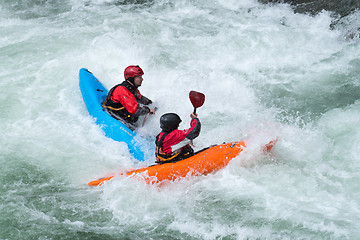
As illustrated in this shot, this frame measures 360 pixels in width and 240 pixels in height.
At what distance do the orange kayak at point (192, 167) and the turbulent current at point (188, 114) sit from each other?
0.31ft

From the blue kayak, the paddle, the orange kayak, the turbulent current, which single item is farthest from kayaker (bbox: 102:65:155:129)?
the orange kayak

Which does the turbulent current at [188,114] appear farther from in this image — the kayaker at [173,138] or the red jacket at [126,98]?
the red jacket at [126,98]

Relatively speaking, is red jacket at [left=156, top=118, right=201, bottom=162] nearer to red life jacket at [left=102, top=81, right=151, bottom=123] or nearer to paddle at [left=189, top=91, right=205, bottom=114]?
paddle at [left=189, top=91, right=205, bottom=114]

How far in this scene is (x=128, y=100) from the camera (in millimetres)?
5727

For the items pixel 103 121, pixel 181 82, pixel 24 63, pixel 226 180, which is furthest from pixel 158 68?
pixel 226 180

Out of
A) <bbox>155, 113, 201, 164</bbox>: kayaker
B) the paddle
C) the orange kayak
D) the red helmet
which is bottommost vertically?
the orange kayak

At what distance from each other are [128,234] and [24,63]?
5.38m

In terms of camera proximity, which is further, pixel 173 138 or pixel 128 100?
pixel 128 100

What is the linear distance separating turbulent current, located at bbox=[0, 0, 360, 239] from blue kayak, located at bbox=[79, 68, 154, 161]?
0.15 m

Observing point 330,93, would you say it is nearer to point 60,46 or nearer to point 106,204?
point 106,204

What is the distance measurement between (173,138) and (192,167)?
0.47 m

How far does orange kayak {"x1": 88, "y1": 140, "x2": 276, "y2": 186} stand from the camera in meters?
4.94

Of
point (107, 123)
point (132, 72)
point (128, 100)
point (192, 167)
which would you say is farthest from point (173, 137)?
point (107, 123)

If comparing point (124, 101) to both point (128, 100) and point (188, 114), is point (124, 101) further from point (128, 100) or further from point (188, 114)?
point (188, 114)
